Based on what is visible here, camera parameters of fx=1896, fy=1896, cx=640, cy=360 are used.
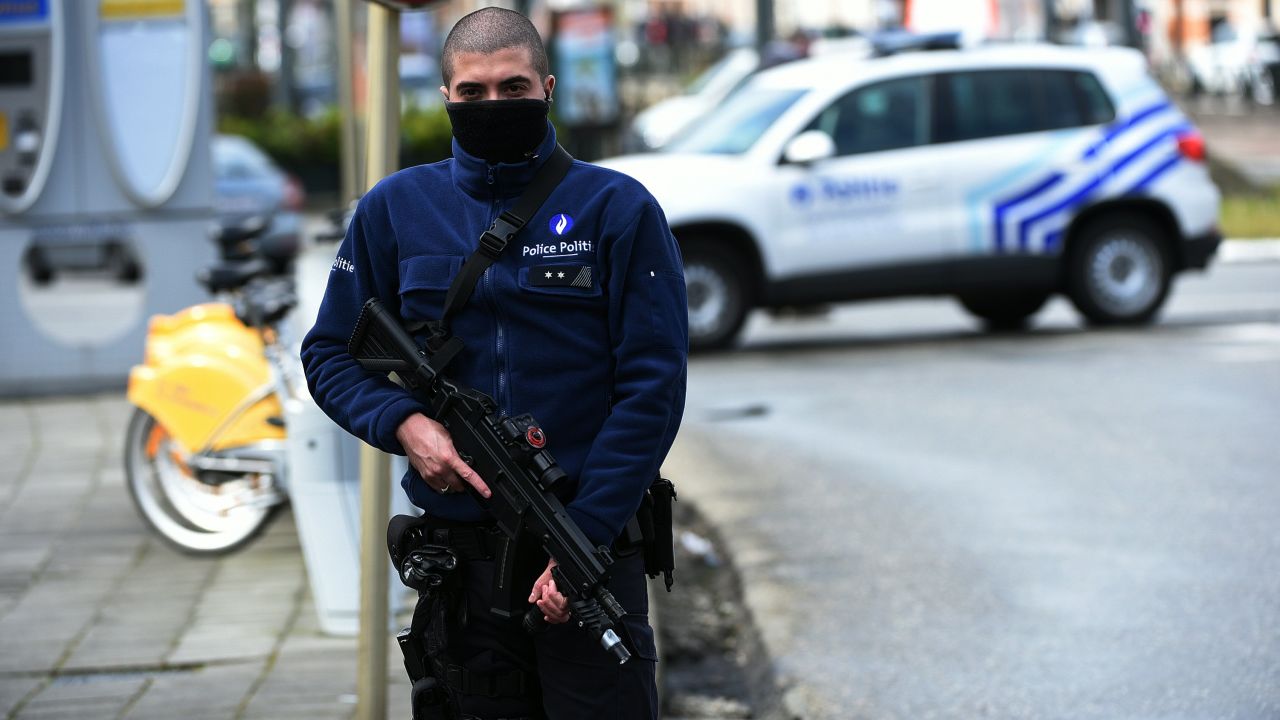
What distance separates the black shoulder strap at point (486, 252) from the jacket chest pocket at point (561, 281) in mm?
67

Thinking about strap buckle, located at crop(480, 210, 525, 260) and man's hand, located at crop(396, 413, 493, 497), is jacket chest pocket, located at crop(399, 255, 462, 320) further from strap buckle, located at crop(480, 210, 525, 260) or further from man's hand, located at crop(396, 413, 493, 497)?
man's hand, located at crop(396, 413, 493, 497)

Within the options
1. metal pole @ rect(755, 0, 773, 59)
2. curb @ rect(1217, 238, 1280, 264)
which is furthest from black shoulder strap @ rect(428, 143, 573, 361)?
metal pole @ rect(755, 0, 773, 59)

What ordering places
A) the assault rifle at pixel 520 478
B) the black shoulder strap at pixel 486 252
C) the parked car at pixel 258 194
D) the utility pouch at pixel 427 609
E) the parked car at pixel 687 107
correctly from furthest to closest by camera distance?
the parked car at pixel 687 107 < the parked car at pixel 258 194 < the utility pouch at pixel 427 609 < the black shoulder strap at pixel 486 252 < the assault rifle at pixel 520 478

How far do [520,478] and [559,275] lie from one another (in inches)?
13.9

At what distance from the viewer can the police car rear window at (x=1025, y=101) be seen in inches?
515

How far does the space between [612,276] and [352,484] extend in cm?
290

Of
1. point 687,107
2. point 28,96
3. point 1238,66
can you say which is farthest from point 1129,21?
point 28,96

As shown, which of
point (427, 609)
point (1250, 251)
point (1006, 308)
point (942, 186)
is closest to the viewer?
point (427, 609)

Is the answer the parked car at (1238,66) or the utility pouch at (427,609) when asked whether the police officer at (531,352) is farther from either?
the parked car at (1238,66)

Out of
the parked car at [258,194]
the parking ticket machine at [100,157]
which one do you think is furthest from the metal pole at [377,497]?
the parked car at [258,194]

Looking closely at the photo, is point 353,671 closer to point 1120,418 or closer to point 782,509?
point 782,509

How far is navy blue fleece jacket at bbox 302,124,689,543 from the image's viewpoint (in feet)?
10.5

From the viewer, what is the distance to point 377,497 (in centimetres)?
450

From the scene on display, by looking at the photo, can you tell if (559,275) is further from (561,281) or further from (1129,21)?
(1129,21)
